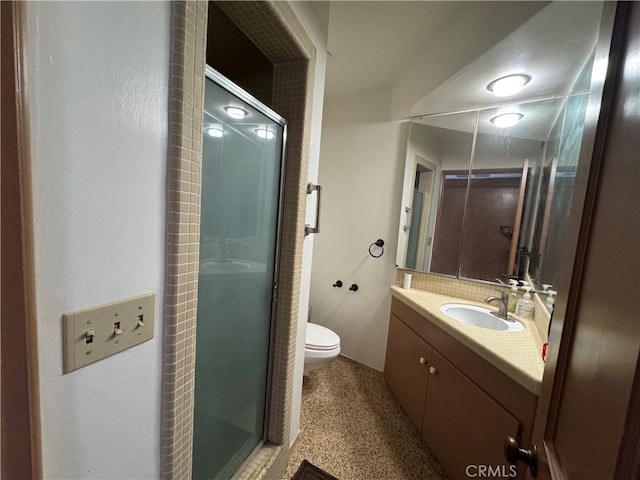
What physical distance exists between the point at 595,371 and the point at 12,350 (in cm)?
94

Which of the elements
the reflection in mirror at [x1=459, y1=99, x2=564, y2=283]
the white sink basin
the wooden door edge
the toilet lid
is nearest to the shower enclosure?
the wooden door edge

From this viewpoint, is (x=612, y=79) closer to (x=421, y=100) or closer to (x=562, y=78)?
(x=562, y=78)

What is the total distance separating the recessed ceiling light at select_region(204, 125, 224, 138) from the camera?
0.81 m

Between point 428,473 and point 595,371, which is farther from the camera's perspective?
point 428,473

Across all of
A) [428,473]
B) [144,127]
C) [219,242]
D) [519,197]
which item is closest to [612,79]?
[144,127]

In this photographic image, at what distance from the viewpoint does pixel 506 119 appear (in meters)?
1.80

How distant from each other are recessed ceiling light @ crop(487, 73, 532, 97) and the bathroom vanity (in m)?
1.47

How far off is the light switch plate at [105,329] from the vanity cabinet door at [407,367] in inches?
60.9

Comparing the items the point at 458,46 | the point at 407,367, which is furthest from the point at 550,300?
the point at 458,46

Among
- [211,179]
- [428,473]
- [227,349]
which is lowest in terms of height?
[428,473]

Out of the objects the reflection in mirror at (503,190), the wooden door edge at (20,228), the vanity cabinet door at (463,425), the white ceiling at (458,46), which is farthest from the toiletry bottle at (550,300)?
the wooden door edge at (20,228)

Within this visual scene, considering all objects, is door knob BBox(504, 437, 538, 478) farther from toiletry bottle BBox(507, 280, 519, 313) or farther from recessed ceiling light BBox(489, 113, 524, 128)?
recessed ceiling light BBox(489, 113, 524, 128)

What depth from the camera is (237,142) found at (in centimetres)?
95

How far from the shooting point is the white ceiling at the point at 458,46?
3.60ft
